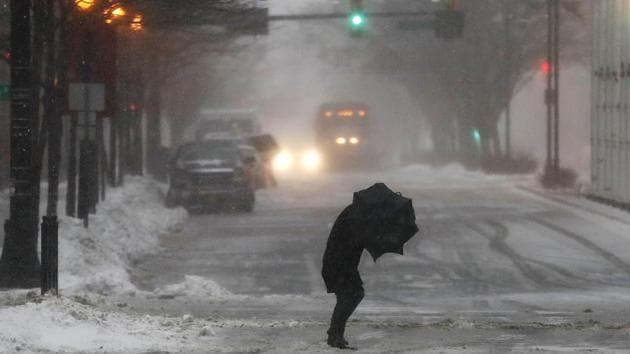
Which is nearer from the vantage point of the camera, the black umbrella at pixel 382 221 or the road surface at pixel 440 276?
the black umbrella at pixel 382 221

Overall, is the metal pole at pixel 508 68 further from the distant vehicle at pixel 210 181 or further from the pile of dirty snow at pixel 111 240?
the pile of dirty snow at pixel 111 240

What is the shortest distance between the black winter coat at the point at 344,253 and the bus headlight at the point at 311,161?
64.8 meters

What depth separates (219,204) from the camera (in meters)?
36.3

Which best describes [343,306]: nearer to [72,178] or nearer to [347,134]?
[72,178]

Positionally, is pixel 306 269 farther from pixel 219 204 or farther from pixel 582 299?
pixel 219 204

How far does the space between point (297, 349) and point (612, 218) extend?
20.5 m

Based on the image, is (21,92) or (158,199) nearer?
(21,92)

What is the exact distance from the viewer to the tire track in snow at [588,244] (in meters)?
21.8

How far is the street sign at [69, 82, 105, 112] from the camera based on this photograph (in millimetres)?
24016

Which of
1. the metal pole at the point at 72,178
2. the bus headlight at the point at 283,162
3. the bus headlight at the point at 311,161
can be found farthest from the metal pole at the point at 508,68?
the metal pole at the point at 72,178

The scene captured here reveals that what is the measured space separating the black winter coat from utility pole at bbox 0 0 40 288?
19.9 feet

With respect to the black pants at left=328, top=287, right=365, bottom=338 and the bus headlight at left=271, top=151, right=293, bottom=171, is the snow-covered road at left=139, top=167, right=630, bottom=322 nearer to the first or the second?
the black pants at left=328, top=287, right=365, bottom=338

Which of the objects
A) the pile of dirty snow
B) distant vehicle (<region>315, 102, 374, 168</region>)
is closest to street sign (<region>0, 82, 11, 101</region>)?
the pile of dirty snow

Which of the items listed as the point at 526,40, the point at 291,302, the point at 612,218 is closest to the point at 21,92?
the point at 291,302
